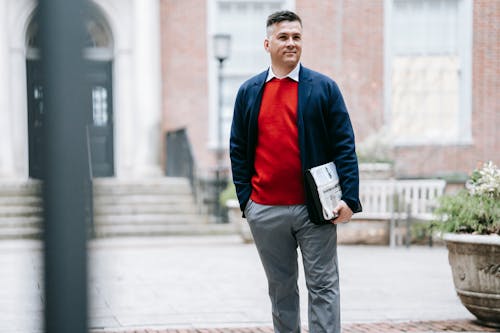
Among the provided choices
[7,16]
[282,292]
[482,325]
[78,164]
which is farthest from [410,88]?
[78,164]

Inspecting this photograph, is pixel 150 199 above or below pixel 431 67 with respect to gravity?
below

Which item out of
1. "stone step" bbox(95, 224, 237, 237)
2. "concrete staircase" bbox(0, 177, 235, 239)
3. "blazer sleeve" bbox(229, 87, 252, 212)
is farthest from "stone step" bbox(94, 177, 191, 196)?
"blazer sleeve" bbox(229, 87, 252, 212)

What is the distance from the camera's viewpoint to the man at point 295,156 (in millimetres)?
3928

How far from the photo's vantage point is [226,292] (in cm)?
737

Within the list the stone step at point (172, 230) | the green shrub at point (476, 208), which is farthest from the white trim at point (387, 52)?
the green shrub at point (476, 208)

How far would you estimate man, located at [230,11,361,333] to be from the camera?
3.93m

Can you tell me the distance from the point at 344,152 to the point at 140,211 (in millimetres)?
9955

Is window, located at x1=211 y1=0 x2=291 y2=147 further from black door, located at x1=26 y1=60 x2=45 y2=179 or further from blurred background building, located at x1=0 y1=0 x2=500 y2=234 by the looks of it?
black door, located at x1=26 y1=60 x2=45 y2=179

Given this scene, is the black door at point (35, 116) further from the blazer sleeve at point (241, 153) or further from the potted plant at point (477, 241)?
the potted plant at point (477, 241)

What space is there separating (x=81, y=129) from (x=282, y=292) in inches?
121

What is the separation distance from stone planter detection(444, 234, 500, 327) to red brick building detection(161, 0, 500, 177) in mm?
10920

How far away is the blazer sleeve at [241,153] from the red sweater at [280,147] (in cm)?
10

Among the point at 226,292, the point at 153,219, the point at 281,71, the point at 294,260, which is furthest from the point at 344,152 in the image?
the point at 153,219

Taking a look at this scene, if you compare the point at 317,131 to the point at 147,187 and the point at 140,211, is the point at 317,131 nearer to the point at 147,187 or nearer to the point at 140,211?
the point at 140,211
